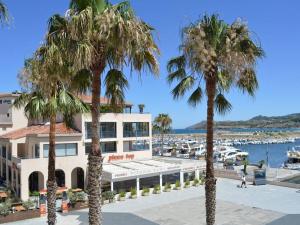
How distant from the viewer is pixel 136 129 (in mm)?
46562

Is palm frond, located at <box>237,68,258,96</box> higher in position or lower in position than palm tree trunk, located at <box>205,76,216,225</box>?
higher

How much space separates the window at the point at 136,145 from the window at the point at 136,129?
121cm

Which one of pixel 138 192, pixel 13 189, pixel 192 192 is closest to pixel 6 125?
pixel 13 189

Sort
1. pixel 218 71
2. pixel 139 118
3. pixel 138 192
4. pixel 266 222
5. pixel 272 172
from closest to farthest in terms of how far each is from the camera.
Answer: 1. pixel 218 71
2. pixel 266 222
3. pixel 138 192
4. pixel 139 118
5. pixel 272 172

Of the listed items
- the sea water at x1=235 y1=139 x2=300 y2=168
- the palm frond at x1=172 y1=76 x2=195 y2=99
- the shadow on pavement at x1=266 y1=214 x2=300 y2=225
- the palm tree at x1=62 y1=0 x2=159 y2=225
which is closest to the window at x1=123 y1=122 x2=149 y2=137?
the shadow on pavement at x1=266 y1=214 x2=300 y2=225

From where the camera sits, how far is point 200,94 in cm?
1767

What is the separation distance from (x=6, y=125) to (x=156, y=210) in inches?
965

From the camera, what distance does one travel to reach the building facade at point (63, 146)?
3781cm

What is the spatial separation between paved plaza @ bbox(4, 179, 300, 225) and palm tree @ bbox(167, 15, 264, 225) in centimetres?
1296

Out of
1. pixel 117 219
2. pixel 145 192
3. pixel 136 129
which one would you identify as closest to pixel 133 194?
pixel 145 192

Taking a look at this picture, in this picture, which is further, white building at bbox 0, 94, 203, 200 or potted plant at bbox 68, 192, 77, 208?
white building at bbox 0, 94, 203, 200

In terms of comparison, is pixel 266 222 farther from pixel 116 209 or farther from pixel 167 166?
pixel 167 166

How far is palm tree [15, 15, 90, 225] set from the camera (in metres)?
13.8

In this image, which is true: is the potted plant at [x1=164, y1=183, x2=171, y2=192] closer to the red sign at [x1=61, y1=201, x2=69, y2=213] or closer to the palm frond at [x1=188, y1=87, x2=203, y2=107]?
the red sign at [x1=61, y1=201, x2=69, y2=213]
